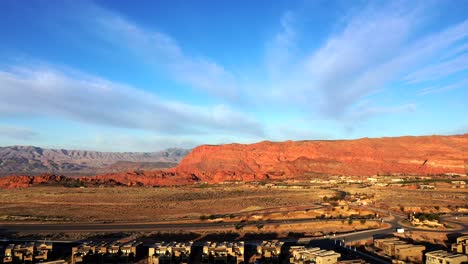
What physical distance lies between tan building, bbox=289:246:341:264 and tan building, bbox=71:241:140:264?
12343 millimetres

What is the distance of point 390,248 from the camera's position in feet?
90.6

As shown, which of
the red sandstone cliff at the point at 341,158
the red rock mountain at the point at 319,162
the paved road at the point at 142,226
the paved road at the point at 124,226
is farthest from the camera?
the red sandstone cliff at the point at 341,158

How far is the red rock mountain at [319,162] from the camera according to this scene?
362ft

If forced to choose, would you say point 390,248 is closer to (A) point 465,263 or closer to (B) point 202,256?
(A) point 465,263

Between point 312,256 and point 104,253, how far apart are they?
51.1ft

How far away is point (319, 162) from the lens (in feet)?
406

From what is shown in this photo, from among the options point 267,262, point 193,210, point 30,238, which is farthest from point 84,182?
point 267,262

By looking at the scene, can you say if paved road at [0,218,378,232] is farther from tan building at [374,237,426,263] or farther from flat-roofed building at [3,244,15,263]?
tan building at [374,237,426,263]

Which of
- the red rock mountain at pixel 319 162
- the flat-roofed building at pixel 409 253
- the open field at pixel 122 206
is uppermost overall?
the red rock mountain at pixel 319 162

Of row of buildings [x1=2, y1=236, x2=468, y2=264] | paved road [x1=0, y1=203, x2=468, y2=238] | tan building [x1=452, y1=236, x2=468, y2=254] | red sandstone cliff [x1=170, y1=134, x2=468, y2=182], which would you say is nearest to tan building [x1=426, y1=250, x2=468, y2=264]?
row of buildings [x1=2, y1=236, x2=468, y2=264]

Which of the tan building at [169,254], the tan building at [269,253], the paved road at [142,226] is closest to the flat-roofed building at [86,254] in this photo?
the tan building at [169,254]

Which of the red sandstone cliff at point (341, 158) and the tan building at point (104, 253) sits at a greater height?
the red sandstone cliff at point (341, 158)

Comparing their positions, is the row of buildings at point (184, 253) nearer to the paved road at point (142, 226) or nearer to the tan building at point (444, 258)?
the tan building at point (444, 258)

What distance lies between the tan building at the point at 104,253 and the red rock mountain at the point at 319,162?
264 ft
